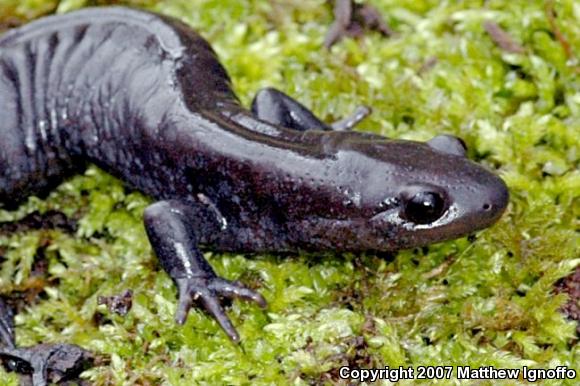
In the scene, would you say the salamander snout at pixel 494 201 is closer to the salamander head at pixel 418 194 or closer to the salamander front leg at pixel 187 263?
the salamander head at pixel 418 194

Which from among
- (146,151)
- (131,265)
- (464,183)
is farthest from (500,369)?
(146,151)

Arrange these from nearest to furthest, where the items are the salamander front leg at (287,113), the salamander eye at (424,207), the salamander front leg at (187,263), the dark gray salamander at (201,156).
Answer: the salamander eye at (424,207)
the dark gray salamander at (201,156)
the salamander front leg at (187,263)
the salamander front leg at (287,113)

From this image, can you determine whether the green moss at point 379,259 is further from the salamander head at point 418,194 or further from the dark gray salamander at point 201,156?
the salamander head at point 418,194

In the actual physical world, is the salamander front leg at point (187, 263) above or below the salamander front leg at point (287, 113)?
below

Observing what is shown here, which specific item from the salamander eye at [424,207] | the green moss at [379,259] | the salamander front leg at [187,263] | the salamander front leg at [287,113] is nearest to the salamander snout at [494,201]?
the salamander eye at [424,207]

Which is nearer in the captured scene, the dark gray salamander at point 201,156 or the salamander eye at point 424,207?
the salamander eye at point 424,207

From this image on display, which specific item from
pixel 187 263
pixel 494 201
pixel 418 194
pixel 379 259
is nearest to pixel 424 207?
pixel 418 194

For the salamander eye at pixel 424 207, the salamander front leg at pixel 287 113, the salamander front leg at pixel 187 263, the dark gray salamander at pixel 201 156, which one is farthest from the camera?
the salamander front leg at pixel 287 113

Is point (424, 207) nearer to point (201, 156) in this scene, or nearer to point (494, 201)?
point (494, 201)
